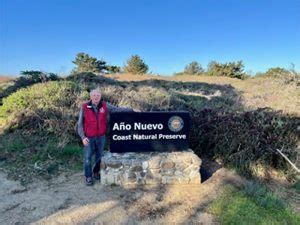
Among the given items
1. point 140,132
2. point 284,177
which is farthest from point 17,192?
point 284,177

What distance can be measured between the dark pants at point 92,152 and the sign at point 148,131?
0.22 meters

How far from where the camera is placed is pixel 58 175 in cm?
652

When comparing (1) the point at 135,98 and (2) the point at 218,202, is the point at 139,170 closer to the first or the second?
(2) the point at 218,202

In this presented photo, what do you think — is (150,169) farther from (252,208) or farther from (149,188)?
(252,208)

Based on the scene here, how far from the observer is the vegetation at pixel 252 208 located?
15.5 feet

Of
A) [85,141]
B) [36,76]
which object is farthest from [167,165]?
[36,76]

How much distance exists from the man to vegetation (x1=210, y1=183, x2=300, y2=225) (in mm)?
2289

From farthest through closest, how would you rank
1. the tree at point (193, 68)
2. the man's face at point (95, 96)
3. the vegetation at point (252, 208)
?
the tree at point (193, 68), the man's face at point (95, 96), the vegetation at point (252, 208)

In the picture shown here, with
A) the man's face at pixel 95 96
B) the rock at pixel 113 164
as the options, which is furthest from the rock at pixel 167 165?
the man's face at pixel 95 96

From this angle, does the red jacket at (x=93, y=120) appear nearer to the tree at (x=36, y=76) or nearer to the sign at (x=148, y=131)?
the sign at (x=148, y=131)

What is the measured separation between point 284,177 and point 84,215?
4.40 meters

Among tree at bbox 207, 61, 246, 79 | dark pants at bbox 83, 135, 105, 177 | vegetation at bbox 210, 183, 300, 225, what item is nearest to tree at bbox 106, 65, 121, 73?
tree at bbox 207, 61, 246, 79

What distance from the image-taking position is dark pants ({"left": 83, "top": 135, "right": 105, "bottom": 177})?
231 inches

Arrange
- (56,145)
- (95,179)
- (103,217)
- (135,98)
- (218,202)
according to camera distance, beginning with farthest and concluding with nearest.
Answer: (135,98) → (56,145) → (95,179) → (218,202) → (103,217)
